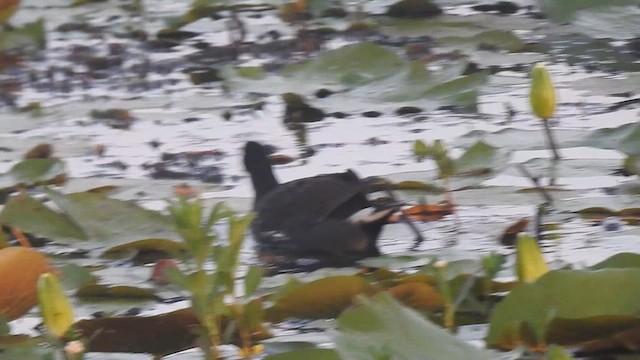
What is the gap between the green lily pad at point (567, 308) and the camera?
142cm

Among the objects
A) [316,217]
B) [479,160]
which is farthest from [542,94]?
[316,217]

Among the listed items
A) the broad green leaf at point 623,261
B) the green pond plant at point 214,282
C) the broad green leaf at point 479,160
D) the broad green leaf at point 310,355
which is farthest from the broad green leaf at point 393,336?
the broad green leaf at point 479,160

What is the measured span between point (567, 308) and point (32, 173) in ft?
4.23

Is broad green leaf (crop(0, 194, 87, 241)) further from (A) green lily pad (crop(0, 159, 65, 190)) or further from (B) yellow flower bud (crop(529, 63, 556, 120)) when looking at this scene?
(B) yellow flower bud (crop(529, 63, 556, 120))

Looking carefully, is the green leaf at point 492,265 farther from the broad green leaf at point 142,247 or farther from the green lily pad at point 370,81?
the green lily pad at point 370,81

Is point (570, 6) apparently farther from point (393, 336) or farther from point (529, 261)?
point (393, 336)

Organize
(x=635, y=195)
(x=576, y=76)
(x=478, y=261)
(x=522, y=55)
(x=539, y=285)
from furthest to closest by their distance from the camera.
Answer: (x=522, y=55) → (x=576, y=76) → (x=635, y=195) → (x=478, y=261) → (x=539, y=285)

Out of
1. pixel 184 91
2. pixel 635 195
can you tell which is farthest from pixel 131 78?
pixel 635 195

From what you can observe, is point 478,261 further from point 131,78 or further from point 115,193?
point 131,78

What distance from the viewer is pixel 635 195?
6.84ft

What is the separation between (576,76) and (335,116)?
0.55 metres

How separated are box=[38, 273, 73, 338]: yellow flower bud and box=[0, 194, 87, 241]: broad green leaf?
705mm

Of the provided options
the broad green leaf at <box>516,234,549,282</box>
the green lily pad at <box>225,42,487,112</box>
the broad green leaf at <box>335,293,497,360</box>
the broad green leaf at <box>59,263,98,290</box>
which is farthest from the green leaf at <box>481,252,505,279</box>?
the green lily pad at <box>225,42,487,112</box>

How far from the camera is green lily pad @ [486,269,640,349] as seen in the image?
1416mm
